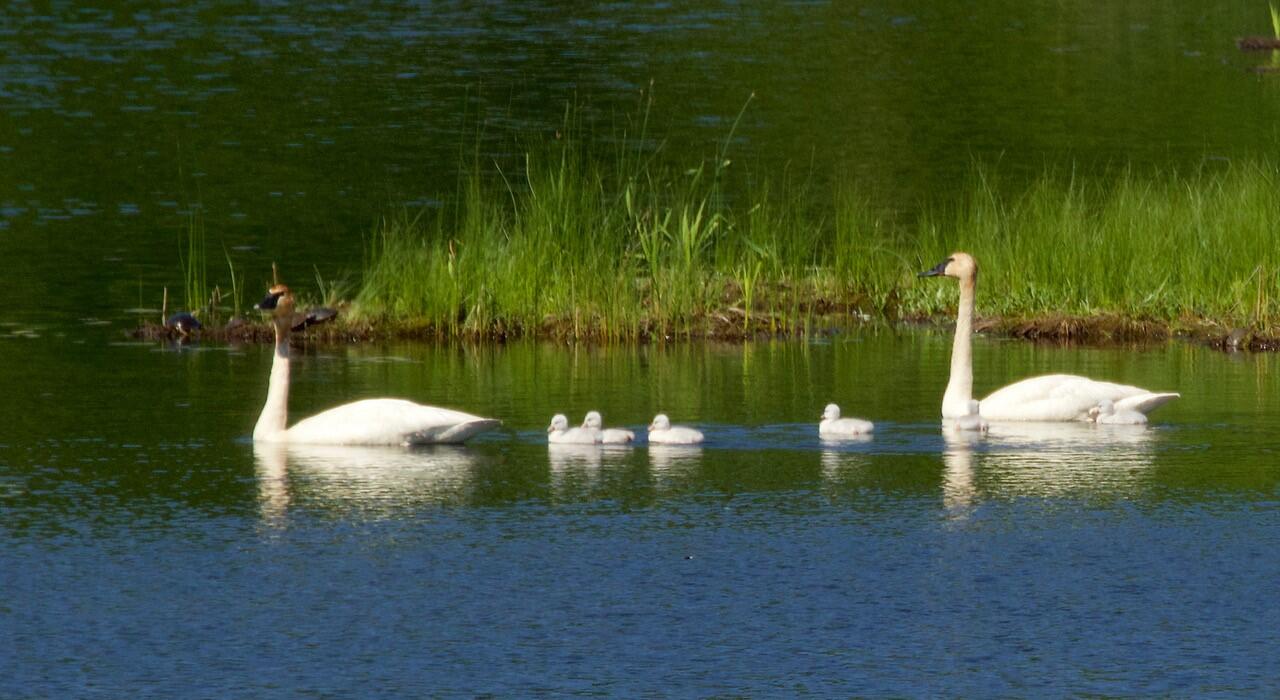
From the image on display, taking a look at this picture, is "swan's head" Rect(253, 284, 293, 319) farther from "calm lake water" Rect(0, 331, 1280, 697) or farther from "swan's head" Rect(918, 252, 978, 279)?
"swan's head" Rect(918, 252, 978, 279)

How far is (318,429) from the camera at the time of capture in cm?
1384

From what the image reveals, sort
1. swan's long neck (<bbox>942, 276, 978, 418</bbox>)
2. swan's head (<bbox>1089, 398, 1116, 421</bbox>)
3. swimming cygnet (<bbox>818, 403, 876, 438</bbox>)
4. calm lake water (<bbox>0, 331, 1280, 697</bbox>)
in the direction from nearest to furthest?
calm lake water (<bbox>0, 331, 1280, 697</bbox>) → swimming cygnet (<bbox>818, 403, 876, 438</bbox>) → swan's long neck (<bbox>942, 276, 978, 418</bbox>) → swan's head (<bbox>1089, 398, 1116, 421</bbox>)

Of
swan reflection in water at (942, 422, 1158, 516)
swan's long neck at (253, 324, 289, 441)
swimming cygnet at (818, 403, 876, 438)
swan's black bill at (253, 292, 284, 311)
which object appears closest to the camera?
swan reflection in water at (942, 422, 1158, 516)

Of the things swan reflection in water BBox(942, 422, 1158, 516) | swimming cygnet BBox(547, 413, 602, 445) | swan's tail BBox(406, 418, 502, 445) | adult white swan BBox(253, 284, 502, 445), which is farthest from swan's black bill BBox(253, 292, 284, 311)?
swan reflection in water BBox(942, 422, 1158, 516)

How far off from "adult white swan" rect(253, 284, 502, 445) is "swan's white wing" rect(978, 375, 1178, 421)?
338 cm

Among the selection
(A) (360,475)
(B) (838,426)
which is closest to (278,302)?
(A) (360,475)

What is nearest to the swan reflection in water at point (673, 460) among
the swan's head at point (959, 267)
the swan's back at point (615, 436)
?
the swan's back at point (615, 436)

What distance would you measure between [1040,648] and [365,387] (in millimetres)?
8399

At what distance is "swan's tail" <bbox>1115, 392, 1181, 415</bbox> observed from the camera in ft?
48.1

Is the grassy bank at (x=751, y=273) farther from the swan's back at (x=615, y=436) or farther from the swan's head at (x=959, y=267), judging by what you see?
the swan's back at (x=615, y=436)

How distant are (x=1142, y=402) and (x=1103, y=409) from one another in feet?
0.84

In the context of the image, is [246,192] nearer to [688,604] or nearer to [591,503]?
[591,503]

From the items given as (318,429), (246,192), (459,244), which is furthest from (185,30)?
(318,429)

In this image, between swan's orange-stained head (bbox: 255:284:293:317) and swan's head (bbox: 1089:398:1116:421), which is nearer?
swan's orange-stained head (bbox: 255:284:293:317)
